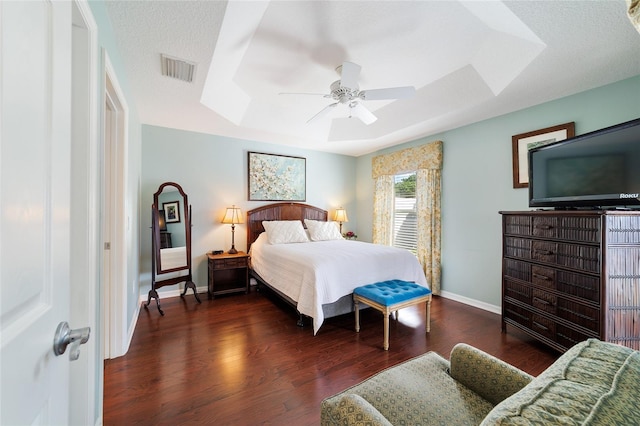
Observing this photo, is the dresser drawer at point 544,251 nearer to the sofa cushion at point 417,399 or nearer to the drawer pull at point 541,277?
the drawer pull at point 541,277

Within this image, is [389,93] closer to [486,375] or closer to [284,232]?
[486,375]

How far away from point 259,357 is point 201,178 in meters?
2.90

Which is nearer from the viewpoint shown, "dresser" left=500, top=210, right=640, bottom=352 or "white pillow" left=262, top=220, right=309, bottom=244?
"dresser" left=500, top=210, right=640, bottom=352

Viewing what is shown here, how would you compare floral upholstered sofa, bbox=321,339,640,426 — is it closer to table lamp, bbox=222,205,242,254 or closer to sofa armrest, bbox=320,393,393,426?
sofa armrest, bbox=320,393,393,426

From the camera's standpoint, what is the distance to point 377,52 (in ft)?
7.80

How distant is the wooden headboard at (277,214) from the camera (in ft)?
14.5

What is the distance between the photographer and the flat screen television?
1.97m

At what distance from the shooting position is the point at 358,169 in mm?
5664

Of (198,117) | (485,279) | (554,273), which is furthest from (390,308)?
(198,117)

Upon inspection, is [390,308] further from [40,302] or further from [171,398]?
[40,302]

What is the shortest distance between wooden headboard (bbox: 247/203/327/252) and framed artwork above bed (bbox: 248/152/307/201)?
16 cm

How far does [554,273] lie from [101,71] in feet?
12.1

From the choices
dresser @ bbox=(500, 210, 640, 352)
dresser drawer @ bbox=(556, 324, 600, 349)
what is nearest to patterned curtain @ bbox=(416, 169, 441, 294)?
dresser @ bbox=(500, 210, 640, 352)

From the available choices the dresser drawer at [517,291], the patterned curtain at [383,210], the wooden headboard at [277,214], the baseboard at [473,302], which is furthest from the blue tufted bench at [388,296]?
the wooden headboard at [277,214]
